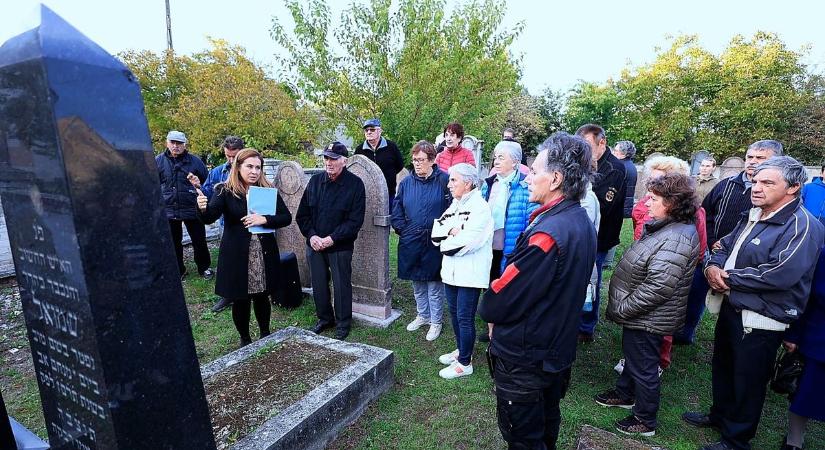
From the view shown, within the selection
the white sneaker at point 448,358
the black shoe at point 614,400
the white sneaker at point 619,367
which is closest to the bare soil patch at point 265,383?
the white sneaker at point 448,358

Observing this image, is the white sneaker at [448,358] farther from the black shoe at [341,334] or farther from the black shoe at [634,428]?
the black shoe at [634,428]

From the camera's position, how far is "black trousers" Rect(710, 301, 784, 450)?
2652mm

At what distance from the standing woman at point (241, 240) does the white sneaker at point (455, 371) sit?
177 cm

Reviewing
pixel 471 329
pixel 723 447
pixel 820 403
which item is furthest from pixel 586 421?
pixel 820 403

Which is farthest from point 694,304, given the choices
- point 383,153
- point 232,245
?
point 232,245

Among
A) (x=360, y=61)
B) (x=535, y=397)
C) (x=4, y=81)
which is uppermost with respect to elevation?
(x=360, y=61)

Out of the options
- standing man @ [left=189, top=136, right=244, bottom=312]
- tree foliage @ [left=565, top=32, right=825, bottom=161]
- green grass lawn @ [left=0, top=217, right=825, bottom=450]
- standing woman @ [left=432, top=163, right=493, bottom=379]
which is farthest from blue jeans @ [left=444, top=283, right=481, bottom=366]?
tree foliage @ [left=565, top=32, right=825, bottom=161]

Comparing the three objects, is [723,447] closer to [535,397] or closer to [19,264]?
[535,397]

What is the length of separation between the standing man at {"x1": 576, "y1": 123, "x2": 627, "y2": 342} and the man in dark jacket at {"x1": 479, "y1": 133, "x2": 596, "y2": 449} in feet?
6.86

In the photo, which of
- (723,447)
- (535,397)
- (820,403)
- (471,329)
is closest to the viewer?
(535,397)

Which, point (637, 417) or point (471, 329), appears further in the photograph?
point (471, 329)

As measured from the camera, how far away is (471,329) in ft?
12.5

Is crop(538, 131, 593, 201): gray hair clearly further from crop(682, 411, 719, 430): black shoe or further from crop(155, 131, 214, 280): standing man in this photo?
crop(155, 131, 214, 280): standing man

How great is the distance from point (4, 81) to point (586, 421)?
386 cm
